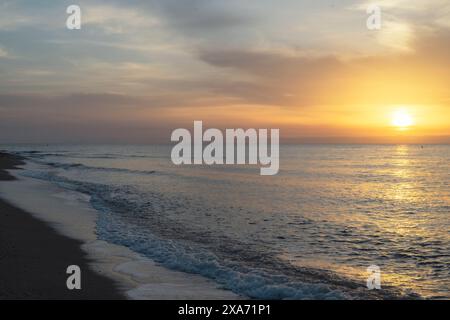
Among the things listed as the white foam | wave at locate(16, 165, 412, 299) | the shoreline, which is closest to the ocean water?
wave at locate(16, 165, 412, 299)

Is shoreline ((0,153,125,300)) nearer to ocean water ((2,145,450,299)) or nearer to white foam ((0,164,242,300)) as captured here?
white foam ((0,164,242,300))

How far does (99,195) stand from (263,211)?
12667 mm

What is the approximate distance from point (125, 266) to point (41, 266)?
225cm

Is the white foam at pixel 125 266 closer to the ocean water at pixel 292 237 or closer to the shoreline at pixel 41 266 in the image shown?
the shoreline at pixel 41 266

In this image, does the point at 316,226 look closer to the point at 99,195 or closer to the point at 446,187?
the point at 99,195

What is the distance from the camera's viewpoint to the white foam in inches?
400

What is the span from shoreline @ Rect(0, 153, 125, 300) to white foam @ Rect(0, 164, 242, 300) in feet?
1.32

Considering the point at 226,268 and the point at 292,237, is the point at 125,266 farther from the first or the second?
the point at 292,237

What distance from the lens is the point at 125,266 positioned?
12297 mm

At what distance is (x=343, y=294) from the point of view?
33.4 feet

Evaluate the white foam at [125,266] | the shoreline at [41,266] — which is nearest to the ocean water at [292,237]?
the white foam at [125,266]

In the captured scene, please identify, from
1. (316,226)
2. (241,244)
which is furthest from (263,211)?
(241,244)

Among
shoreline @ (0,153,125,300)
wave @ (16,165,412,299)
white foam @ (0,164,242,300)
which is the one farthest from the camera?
wave @ (16,165,412,299)
